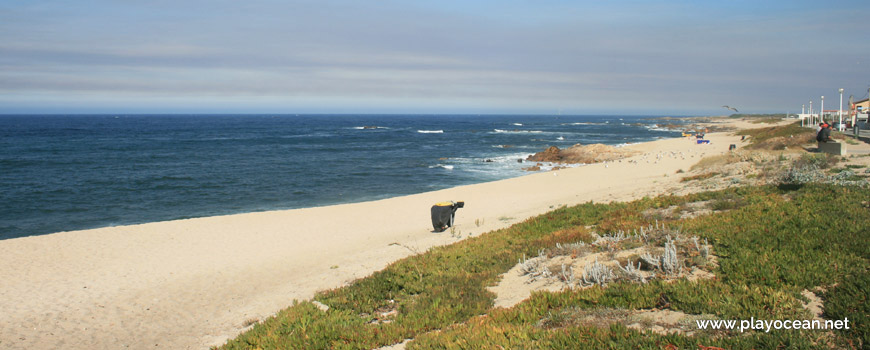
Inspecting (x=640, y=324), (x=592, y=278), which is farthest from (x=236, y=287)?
(x=640, y=324)

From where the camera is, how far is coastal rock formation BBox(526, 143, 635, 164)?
44.2m

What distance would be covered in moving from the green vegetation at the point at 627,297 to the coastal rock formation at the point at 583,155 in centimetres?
3440

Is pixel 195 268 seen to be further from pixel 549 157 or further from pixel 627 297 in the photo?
pixel 549 157

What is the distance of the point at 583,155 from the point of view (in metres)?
45.5

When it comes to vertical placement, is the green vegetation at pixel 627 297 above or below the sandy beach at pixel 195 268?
above

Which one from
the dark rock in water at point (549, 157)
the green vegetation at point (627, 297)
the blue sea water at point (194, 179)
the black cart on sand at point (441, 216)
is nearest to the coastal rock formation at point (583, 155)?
the dark rock in water at point (549, 157)

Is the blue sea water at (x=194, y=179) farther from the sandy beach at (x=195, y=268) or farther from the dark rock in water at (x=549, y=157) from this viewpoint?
the sandy beach at (x=195, y=268)

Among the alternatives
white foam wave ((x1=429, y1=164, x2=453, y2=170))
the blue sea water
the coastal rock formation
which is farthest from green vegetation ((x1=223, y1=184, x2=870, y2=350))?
the coastal rock formation

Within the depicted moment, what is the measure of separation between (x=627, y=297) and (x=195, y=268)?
40.0 feet

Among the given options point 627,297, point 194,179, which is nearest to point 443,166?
point 194,179

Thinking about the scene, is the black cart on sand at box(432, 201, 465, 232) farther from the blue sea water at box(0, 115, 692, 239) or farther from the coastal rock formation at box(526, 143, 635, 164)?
the coastal rock formation at box(526, 143, 635, 164)

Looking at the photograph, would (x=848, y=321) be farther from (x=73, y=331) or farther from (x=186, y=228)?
(x=186, y=228)

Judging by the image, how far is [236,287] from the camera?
A: 1159 cm

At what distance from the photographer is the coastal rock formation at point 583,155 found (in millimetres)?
44172
